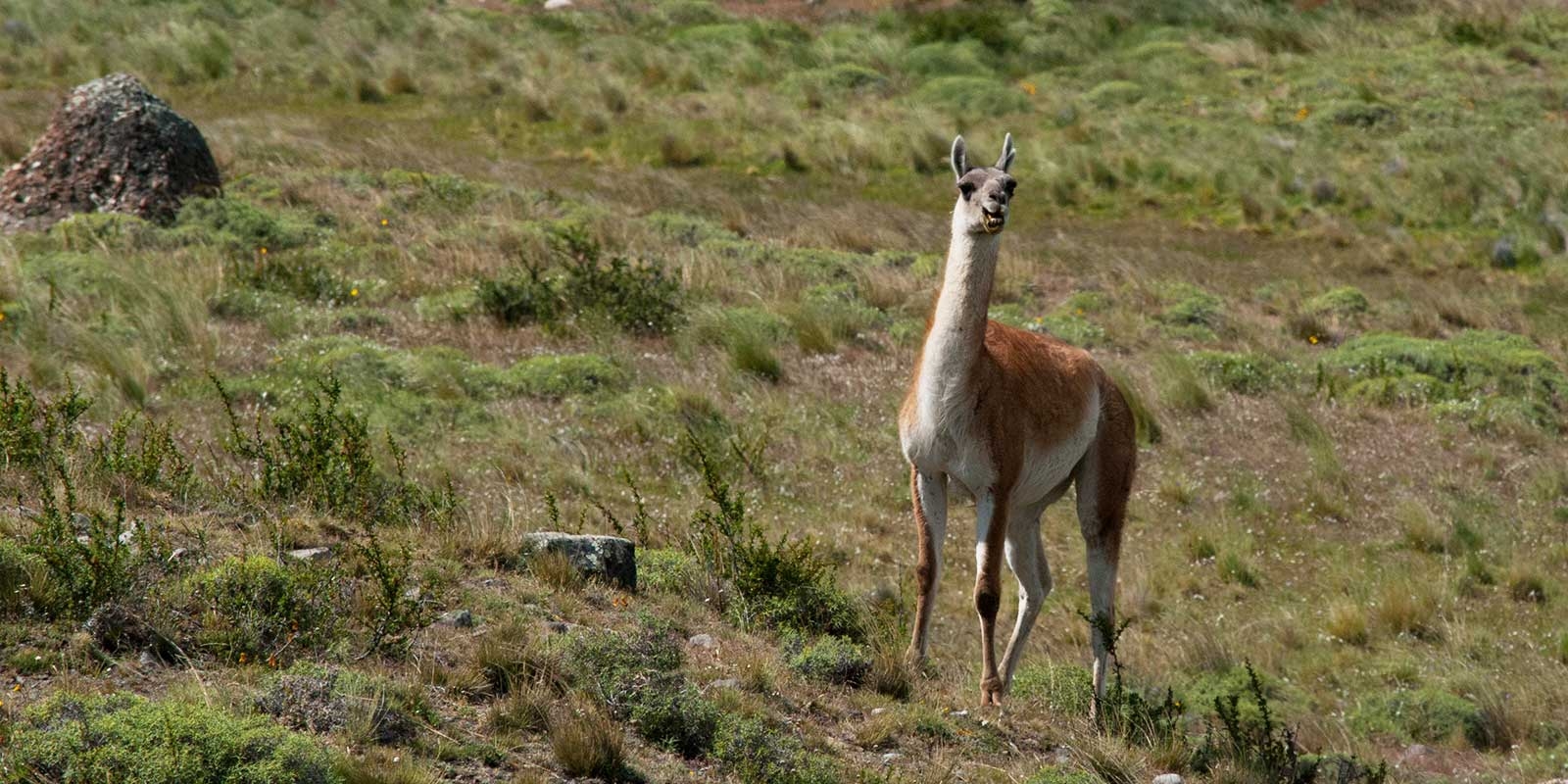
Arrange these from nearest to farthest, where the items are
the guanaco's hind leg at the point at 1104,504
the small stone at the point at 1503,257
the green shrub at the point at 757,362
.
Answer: the guanaco's hind leg at the point at 1104,504
the green shrub at the point at 757,362
the small stone at the point at 1503,257

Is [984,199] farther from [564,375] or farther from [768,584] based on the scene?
[564,375]

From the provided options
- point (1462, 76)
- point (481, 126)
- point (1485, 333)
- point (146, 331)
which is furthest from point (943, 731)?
point (1462, 76)

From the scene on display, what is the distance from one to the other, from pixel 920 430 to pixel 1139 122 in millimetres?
18297

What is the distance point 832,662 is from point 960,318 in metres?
1.53

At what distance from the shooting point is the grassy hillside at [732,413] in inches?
223

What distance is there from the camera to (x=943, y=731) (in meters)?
6.34

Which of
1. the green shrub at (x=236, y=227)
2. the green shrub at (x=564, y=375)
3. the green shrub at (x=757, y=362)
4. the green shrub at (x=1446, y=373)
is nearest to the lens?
the green shrub at (x=564, y=375)

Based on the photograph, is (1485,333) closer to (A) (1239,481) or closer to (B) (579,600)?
(A) (1239,481)

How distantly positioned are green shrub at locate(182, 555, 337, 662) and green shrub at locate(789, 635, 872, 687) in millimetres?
1927

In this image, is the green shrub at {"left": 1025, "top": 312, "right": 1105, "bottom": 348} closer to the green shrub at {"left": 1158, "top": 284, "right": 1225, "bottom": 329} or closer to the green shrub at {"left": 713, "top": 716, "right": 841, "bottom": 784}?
the green shrub at {"left": 1158, "top": 284, "right": 1225, "bottom": 329}

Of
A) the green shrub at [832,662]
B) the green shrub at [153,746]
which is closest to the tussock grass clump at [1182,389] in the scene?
the green shrub at [832,662]

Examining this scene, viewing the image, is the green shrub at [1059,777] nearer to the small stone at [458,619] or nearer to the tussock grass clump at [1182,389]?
the small stone at [458,619]

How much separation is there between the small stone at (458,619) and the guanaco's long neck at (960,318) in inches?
82.9

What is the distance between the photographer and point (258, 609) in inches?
223
